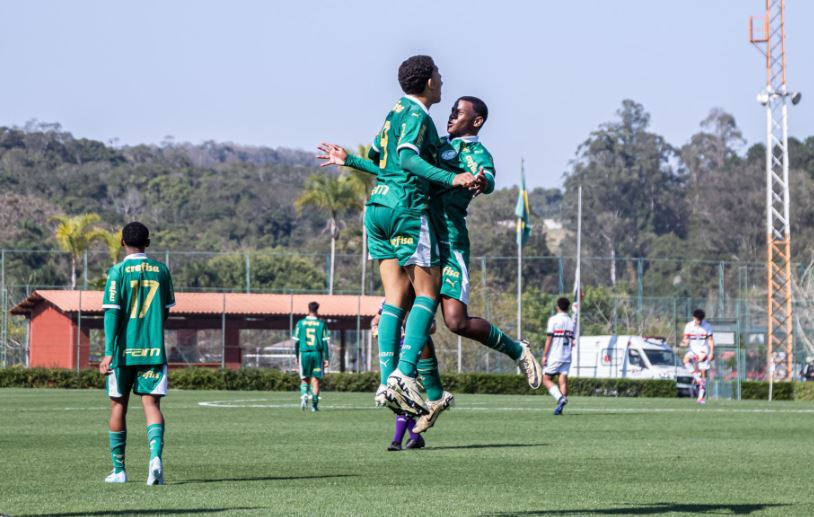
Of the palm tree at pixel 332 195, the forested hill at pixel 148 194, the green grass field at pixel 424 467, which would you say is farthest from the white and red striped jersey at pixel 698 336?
the forested hill at pixel 148 194

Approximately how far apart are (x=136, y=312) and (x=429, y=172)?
2.95 m

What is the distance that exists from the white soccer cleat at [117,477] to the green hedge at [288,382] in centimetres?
3261

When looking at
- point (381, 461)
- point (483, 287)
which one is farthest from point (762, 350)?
point (381, 461)

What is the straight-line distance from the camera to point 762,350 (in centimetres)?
5469

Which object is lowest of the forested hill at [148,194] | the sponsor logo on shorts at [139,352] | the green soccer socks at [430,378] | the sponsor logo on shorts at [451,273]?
the green soccer socks at [430,378]

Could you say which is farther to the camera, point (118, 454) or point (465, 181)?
point (118, 454)

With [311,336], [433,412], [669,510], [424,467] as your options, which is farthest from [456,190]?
[311,336]

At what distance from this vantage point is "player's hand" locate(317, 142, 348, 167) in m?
10.3

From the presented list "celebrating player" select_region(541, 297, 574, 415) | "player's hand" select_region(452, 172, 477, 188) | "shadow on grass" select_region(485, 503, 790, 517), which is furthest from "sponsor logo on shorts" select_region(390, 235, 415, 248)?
"celebrating player" select_region(541, 297, 574, 415)

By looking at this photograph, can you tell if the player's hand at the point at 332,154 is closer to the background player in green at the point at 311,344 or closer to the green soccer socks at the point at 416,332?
the green soccer socks at the point at 416,332

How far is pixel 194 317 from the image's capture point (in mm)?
58438

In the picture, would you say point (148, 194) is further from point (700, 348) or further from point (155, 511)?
point (155, 511)

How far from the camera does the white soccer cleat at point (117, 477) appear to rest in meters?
10.5

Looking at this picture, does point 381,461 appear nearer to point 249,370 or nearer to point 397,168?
point 397,168
